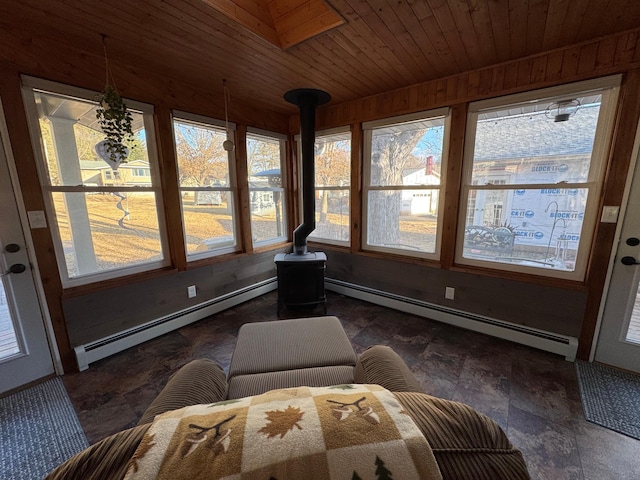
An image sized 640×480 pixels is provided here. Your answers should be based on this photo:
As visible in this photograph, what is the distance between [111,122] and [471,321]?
11.3 ft

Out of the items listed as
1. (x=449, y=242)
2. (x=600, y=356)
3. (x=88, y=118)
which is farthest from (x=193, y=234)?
(x=600, y=356)

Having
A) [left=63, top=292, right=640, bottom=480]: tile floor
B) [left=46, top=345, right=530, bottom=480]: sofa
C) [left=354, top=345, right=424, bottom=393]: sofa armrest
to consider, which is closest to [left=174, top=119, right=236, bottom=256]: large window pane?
[left=63, top=292, right=640, bottom=480]: tile floor

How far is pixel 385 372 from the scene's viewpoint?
1015 millimetres

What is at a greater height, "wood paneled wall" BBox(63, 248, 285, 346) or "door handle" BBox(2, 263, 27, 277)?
"door handle" BBox(2, 263, 27, 277)

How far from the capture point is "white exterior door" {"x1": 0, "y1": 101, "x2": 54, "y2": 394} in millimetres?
1725

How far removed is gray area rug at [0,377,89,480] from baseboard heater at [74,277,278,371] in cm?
27

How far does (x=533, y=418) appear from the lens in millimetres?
1581

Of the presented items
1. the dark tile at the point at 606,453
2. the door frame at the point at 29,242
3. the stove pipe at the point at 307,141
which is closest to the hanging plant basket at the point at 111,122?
the door frame at the point at 29,242

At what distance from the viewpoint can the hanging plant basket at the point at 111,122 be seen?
1823mm

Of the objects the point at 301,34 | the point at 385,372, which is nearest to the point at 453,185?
the point at 301,34

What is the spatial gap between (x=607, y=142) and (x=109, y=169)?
12.4 feet

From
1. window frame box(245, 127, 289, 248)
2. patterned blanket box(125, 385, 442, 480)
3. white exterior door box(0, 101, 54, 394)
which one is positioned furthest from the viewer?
window frame box(245, 127, 289, 248)

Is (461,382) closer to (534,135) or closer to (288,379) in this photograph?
(288,379)

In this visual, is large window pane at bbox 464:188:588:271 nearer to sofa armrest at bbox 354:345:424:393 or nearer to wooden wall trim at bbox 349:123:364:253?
wooden wall trim at bbox 349:123:364:253
